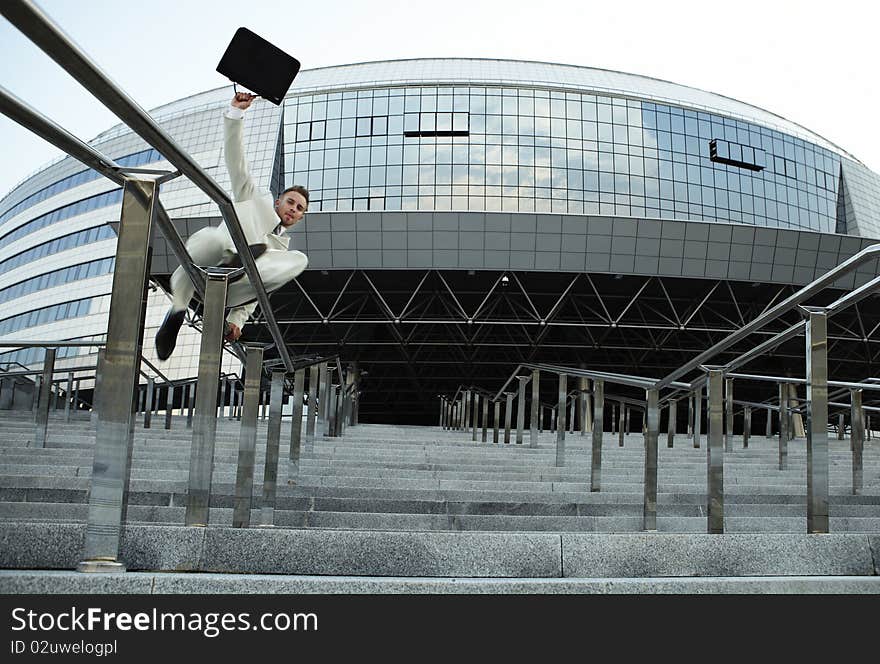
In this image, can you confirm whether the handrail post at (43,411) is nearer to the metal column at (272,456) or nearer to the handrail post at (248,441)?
the metal column at (272,456)

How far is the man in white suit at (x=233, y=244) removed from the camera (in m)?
3.93

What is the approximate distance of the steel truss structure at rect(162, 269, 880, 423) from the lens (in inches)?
1125

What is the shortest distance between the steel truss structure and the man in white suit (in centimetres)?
2245

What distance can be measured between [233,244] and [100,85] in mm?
1533

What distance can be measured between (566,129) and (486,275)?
8.44 metres

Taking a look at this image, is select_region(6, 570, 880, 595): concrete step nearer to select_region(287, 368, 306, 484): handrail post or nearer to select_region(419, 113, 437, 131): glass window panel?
select_region(287, 368, 306, 484): handrail post

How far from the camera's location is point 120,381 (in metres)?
2.90

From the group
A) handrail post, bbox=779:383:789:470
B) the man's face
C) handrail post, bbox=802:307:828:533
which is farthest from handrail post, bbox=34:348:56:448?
handrail post, bbox=779:383:789:470

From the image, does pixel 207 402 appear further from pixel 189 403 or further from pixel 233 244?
pixel 189 403

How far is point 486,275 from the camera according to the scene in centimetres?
2888

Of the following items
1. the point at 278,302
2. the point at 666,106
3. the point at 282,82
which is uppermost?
the point at 666,106
